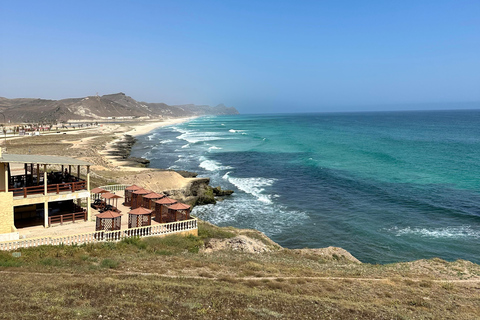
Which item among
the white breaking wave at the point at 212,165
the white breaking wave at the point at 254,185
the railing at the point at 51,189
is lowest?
the white breaking wave at the point at 254,185

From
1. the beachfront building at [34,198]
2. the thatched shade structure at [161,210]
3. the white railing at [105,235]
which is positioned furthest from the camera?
the thatched shade structure at [161,210]

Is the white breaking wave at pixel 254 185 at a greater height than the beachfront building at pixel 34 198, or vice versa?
the beachfront building at pixel 34 198

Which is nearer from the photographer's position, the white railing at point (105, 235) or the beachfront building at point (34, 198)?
the white railing at point (105, 235)

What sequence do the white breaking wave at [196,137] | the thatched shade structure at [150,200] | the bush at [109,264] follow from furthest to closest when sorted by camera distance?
the white breaking wave at [196,137], the thatched shade structure at [150,200], the bush at [109,264]

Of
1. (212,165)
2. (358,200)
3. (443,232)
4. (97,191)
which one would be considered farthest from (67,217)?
(212,165)

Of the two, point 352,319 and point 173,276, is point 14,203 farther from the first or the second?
point 352,319

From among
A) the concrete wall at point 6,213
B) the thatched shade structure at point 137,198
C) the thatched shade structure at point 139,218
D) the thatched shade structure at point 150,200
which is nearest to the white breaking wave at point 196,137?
the thatched shade structure at point 137,198

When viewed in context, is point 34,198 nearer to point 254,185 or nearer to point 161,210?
point 161,210

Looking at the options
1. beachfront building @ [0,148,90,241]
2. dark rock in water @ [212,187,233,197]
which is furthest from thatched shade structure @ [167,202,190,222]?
dark rock in water @ [212,187,233,197]

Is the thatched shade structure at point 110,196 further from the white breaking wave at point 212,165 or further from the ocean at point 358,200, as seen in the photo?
the white breaking wave at point 212,165
